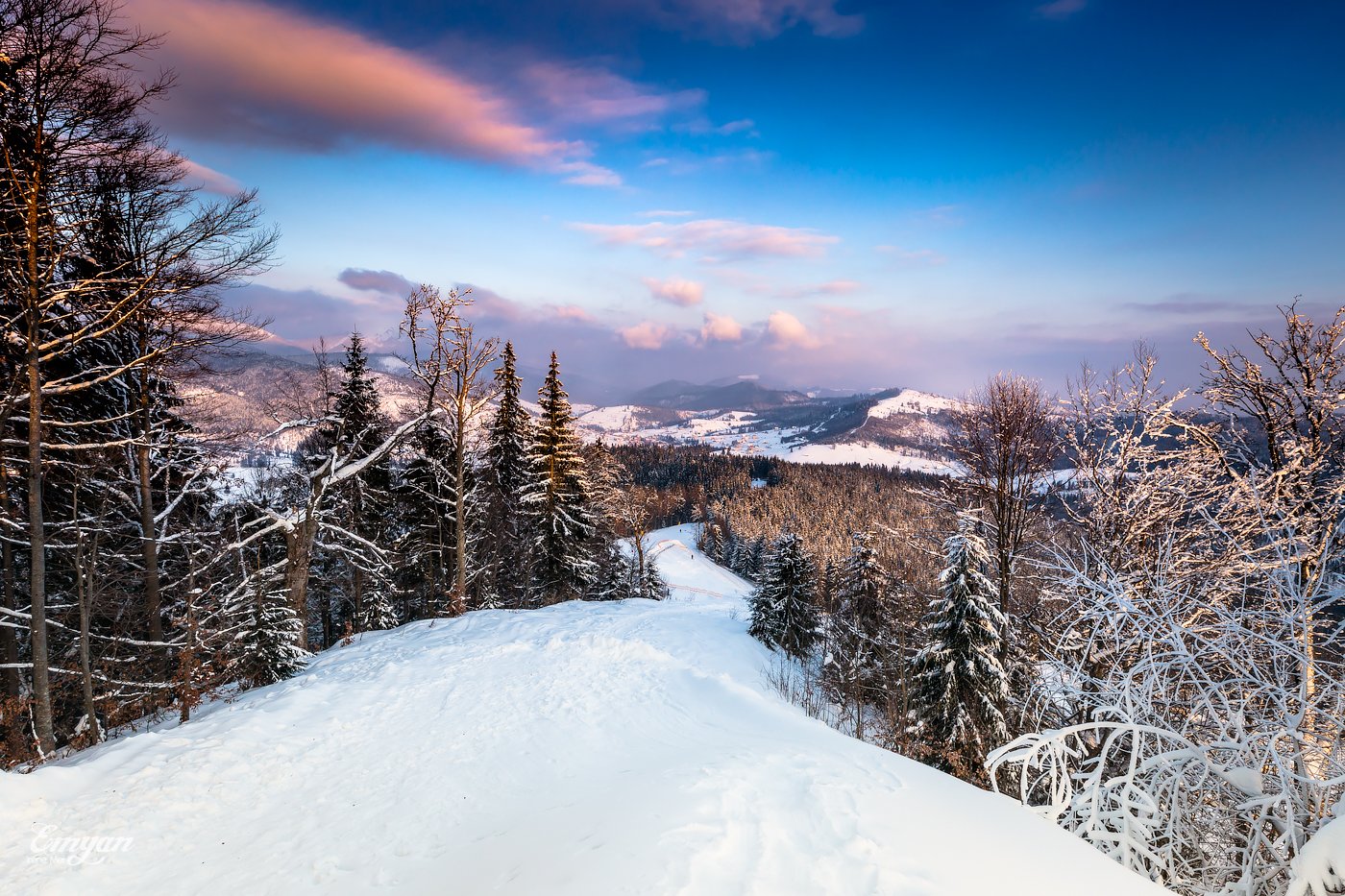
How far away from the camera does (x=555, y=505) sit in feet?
70.9

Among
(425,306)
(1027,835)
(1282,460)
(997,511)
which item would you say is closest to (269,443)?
(425,306)

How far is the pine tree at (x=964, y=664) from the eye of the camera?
12.7 m

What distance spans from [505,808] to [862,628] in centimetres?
1966

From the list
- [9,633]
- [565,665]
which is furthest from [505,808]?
[9,633]

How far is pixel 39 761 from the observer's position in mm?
5777

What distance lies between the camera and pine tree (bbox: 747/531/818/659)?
64.0 ft

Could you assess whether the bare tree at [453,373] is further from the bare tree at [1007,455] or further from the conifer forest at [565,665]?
the bare tree at [1007,455]

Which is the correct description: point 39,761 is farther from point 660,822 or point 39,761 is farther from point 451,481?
point 451,481

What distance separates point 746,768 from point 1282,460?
375 inches

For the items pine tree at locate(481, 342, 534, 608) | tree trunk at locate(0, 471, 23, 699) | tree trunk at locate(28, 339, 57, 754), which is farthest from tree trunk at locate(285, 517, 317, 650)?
pine tree at locate(481, 342, 534, 608)

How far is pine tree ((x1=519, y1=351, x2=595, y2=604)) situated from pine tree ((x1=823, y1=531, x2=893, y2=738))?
10.6 m

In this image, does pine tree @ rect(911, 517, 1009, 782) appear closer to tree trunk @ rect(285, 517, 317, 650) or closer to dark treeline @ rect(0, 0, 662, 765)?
dark treeline @ rect(0, 0, 662, 765)

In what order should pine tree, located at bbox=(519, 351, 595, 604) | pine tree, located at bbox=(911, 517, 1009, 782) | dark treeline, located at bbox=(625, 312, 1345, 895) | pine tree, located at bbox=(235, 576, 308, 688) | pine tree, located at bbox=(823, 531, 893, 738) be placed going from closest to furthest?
dark treeline, located at bbox=(625, 312, 1345, 895), pine tree, located at bbox=(235, 576, 308, 688), pine tree, located at bbox=(911, 517, 1009, 782), pine tree, located at bbox=(823, 531, 893, 738), pine tree, located at bbox=(519, 351, 595, 604)

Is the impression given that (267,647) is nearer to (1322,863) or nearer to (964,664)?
(1322,863)
